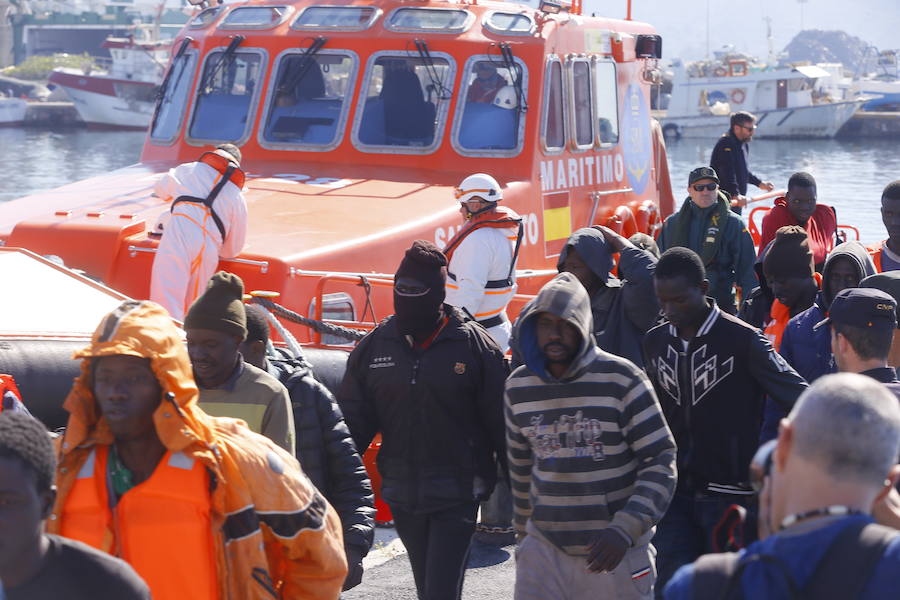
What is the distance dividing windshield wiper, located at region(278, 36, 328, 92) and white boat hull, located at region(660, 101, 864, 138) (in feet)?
144

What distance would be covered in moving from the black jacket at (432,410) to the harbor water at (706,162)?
20340 mm

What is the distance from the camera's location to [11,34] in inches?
3465

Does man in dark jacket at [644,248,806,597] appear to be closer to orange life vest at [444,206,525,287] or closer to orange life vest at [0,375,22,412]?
orange life vest at [0,375,22,412]

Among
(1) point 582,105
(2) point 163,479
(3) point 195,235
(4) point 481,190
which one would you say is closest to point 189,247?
(3) point 195,235

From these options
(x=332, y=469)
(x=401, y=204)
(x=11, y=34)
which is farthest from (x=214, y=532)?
(x=11, y=34)

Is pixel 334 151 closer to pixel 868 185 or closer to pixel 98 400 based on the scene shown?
pixel 98 400

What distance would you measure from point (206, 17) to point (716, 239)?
4.16 metres

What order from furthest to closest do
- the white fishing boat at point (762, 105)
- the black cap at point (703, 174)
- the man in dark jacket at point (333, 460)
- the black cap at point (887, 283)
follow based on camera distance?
the white fishing boat at point (762, 105) < the black cap at point (703, 174) < the black cap at point (887, 283) < the man in dark jacket at point (333, 460)

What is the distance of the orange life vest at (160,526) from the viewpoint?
2.87 meters

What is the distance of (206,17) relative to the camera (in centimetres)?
1006

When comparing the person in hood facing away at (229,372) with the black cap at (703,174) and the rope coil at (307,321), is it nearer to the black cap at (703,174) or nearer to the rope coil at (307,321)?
the rope coil at (307,321)

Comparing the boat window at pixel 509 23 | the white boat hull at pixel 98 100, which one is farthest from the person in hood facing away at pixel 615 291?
the white boat hull at pixel 98 100

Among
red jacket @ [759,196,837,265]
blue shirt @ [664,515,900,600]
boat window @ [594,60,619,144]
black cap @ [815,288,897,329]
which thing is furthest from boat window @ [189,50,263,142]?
blue shirt @ [664,515,900,600]

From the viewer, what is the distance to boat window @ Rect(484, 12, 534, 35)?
926 centimetres
